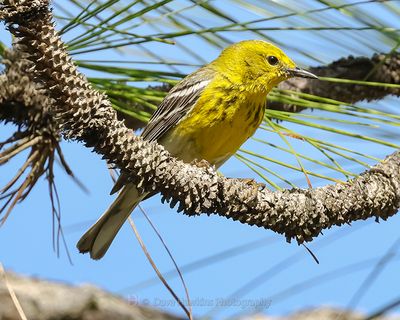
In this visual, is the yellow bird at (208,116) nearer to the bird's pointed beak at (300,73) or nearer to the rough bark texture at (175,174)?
the bird's pointed beak at (300,73)

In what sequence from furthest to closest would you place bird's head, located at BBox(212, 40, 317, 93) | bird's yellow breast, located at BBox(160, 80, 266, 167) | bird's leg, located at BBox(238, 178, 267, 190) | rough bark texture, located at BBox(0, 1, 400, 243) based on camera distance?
bird's head, located at BBox(212, 40, 317, 93) < bird's yellow breast, located at BBox(160, 80, 266, 167) < bird's leg, located at BBox(238, 178, 267, 190) < rough bark texture, located at BBox(0, 1, 400, 243)

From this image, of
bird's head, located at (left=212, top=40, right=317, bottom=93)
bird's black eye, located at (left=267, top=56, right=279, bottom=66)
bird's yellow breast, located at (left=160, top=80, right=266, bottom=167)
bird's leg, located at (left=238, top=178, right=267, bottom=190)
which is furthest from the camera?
bird's black eye, located at (left=267, top=56, right=279, bottom=66)

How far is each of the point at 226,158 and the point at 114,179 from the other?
675mm

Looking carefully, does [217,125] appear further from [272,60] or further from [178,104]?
[272,60]

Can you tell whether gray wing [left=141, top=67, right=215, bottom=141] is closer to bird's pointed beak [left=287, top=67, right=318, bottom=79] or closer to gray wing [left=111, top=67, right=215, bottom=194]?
gray wing [left=111, top=67, right=215, bottom=194]

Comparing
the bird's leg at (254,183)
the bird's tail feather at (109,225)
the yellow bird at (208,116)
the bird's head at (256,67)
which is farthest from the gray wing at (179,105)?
the bird's leg at (254,183)

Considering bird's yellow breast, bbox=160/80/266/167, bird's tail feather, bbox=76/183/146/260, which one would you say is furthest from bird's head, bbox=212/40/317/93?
bird's tail feather, bbox=76/183/146/260

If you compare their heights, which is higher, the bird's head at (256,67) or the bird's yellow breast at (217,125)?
the bird's head at (256,67)

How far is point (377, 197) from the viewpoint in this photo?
2098mm

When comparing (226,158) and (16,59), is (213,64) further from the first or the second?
(16,59)

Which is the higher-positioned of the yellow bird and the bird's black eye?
the bird's black eye

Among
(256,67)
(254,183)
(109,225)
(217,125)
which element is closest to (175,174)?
(254,183)

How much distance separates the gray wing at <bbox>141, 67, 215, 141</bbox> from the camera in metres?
2.99

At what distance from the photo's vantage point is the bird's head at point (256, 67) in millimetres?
3186
